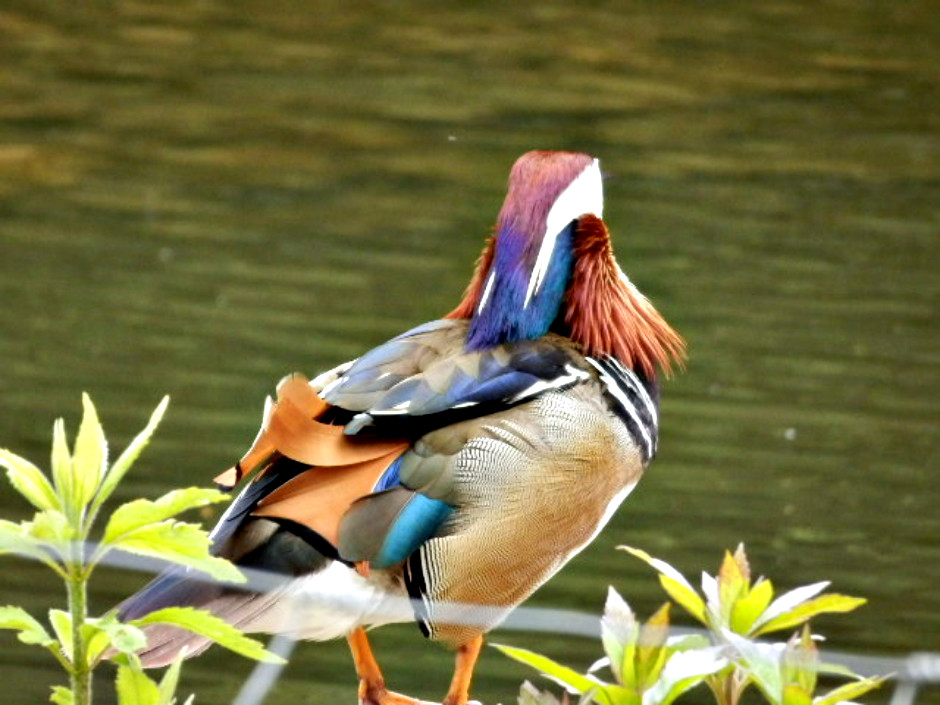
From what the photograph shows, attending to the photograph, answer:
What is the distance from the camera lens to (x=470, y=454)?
2785 mm

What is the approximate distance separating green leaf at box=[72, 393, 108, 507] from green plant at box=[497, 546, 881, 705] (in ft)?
0.99

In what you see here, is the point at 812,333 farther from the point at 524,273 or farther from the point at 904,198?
the point at 524,273

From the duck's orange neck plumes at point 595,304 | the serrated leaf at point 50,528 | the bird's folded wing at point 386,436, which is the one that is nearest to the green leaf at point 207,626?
the serrated leaf at point 50,528

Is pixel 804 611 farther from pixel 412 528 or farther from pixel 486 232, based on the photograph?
pixel 486 232

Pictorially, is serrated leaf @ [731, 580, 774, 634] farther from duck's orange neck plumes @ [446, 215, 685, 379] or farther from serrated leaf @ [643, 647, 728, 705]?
duck's orange neck plumes @ [446, 215, 685, 379]

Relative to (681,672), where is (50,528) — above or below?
above

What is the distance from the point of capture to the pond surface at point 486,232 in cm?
557

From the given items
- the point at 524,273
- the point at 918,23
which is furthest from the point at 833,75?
the point at 524,273

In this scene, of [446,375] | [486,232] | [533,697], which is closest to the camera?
[533,697]

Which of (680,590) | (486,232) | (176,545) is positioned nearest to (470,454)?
(680,590)

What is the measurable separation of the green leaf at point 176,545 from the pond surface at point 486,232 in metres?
3.41

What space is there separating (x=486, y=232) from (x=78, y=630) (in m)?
6.12

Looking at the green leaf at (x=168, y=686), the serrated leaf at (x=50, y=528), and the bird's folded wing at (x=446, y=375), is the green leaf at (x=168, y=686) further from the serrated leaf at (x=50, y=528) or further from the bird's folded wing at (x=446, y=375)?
the bird's folded wing at (x=446, y=375)

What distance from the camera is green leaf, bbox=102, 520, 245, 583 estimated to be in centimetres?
132
